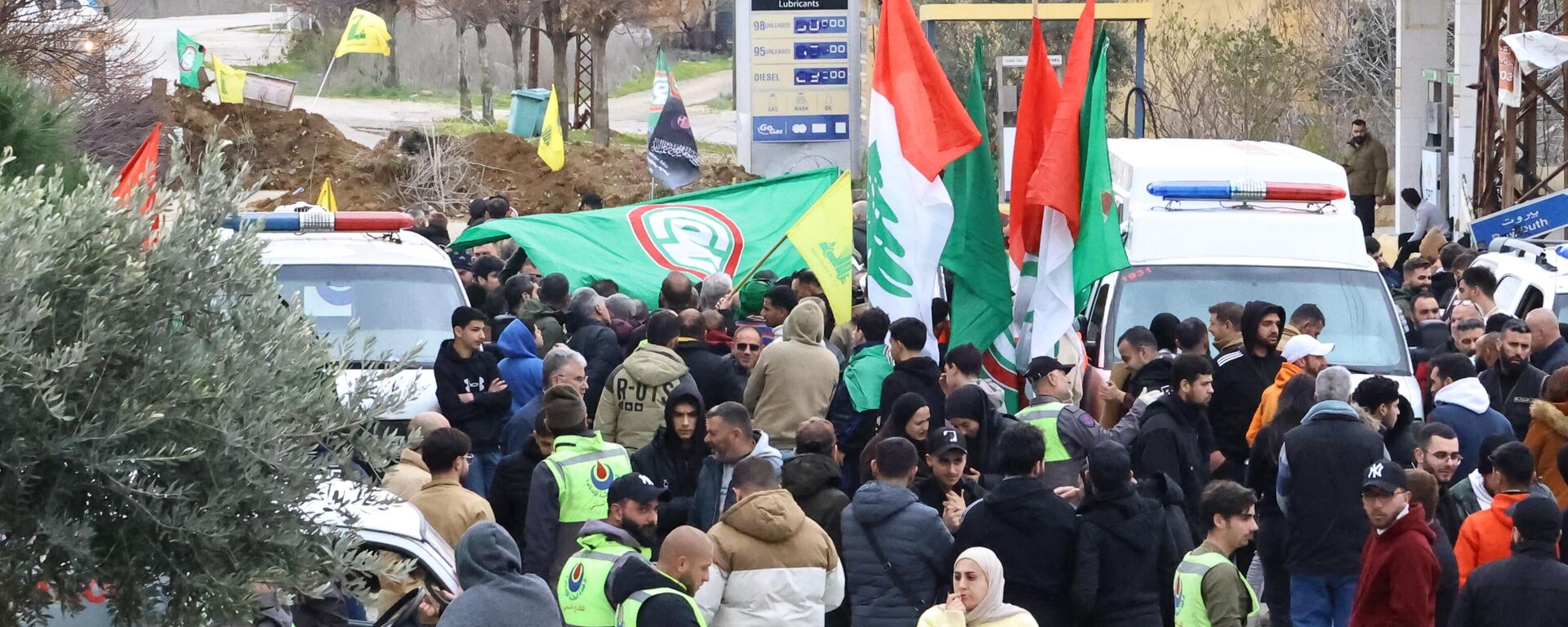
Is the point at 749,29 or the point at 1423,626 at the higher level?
the point at 749,29

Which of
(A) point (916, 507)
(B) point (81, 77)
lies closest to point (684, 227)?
(A) point (916, 507)

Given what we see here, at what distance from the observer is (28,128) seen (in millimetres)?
11586

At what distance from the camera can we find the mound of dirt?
93.8 feet

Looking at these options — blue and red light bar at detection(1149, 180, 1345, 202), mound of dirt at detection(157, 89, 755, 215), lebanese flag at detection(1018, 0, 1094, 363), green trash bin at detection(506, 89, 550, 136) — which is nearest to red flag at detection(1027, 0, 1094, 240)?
lebanese flag at detection(1018, 0, 1094, 363)

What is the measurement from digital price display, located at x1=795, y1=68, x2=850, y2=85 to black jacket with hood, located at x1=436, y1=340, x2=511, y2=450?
13992mm

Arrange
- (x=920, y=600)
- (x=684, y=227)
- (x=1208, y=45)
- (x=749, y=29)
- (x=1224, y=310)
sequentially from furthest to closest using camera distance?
1. (x=1208, y=45)
2. (x=749, y=29)
3. (x=684, y=227)
4. (x=1224, y=310)
5. (x=920, y=600)

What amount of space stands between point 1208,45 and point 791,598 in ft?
83.0


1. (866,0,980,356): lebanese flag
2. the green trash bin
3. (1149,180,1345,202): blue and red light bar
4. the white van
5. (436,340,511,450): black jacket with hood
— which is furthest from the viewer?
the green trash bin

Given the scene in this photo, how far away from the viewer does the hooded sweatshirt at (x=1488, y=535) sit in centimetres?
734

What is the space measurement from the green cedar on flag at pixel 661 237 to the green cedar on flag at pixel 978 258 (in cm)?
296

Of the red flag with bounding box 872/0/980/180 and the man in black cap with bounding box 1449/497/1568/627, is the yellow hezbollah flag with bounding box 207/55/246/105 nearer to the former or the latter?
the red flag with bounding box 872/0/980/180

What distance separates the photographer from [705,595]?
6629mm

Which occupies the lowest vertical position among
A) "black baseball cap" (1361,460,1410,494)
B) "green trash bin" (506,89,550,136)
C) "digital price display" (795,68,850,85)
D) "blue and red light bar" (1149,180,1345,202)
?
"black baseball cap" (1361,460,1410,494)

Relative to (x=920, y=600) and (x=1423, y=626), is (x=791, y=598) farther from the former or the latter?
(x=1423, y=626)
